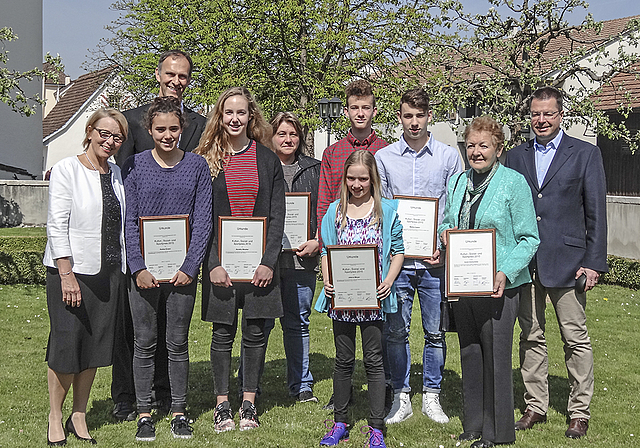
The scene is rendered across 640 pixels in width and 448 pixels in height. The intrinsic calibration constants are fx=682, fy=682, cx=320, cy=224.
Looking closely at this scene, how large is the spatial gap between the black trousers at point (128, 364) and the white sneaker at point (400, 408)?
1957 millimetres

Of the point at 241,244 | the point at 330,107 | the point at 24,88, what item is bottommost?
the point at 241,244

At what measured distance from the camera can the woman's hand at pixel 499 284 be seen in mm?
4809

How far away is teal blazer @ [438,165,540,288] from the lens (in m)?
4.86

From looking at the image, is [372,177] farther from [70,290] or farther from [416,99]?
[70,290]

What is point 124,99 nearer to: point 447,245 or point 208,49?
point 208,49

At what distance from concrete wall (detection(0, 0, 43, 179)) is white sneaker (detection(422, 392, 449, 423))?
25098mm

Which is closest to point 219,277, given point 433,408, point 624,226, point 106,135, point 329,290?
point 329,290

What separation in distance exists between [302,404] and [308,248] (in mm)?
1497

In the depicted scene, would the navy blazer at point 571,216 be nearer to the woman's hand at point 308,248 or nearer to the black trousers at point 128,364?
the woman's hand at point 308,248

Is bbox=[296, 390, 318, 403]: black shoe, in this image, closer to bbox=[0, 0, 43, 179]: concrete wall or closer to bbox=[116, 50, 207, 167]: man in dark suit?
bbox=[116, 50, 207, 167]: man in dark suit

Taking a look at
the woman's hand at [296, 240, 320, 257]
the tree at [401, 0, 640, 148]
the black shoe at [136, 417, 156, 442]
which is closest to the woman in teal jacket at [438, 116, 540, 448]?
the woman's hand at [296, 240, 320, 257]

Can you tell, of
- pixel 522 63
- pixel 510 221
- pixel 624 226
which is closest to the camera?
pixel 510 221

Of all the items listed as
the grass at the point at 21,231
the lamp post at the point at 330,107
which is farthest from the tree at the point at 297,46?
the grass at the point at 21,231

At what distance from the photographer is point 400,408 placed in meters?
5.76
